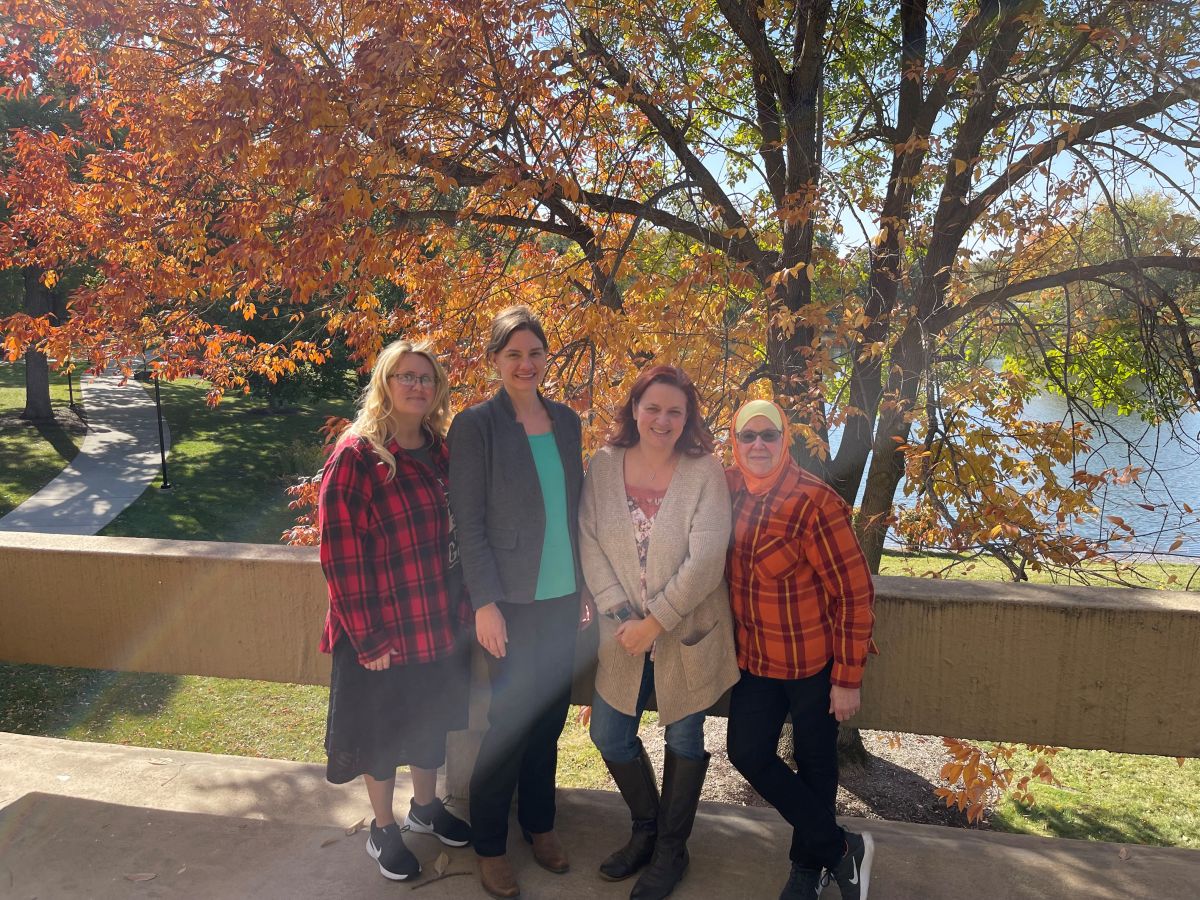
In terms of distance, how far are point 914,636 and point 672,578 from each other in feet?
3.27

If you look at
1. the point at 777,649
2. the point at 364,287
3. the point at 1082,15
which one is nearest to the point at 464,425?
the point at 777,649

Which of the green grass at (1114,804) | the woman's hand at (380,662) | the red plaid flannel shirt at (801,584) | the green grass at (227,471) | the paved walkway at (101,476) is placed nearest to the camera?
the red plaid flannel shirt at (801,584)

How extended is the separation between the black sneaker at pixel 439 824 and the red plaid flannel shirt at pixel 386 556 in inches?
24.9

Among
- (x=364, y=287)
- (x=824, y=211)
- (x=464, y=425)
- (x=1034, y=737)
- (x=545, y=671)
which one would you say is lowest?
(x=1034, y=737)

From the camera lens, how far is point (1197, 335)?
259 inches

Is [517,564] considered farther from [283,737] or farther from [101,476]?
[101,476]

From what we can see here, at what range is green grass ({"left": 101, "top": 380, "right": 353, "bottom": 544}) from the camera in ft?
51.6

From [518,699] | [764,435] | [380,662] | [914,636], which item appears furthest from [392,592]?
[914,636]

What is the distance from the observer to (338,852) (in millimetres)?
3027

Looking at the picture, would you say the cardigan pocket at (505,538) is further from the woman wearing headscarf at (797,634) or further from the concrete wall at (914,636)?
the concrete wall at (914,636)

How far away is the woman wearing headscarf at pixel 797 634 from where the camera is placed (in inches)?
104

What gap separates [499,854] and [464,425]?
1.35 m

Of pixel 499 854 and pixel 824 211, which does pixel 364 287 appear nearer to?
pixel 824 211

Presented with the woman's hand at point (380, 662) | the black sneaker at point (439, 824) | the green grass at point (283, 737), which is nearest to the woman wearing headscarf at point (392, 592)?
the woman's hand at point (380, 662)
